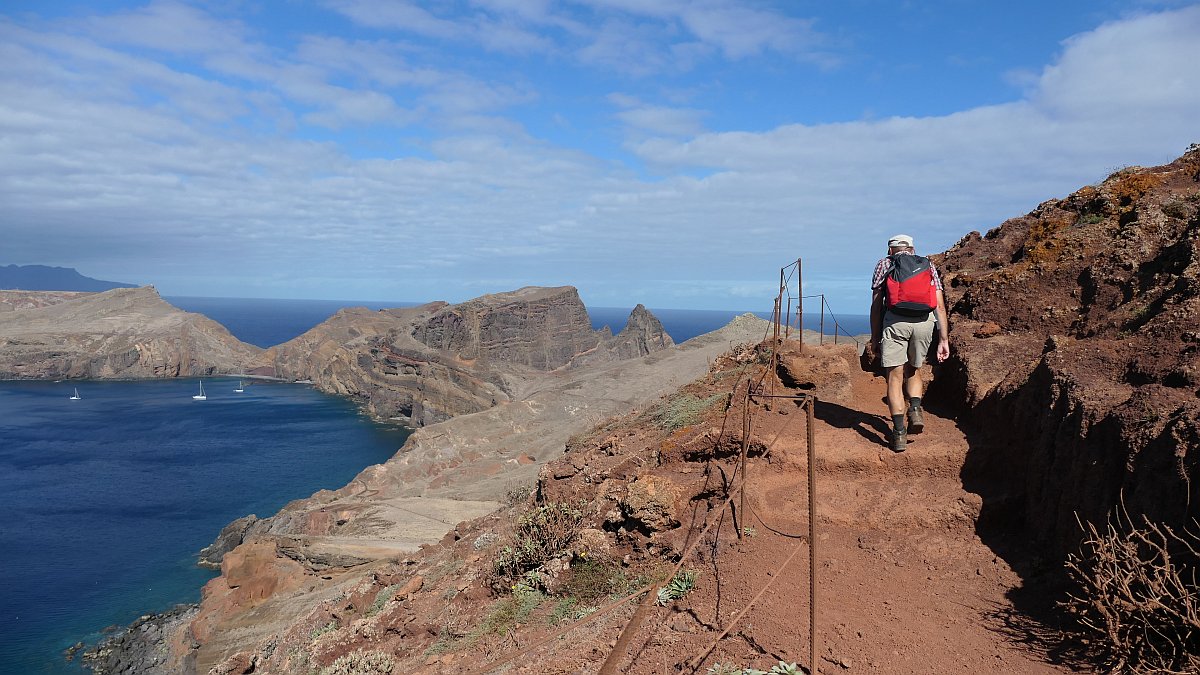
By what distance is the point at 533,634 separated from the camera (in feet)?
19.4

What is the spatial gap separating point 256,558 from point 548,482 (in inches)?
750

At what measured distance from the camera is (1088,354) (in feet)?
18.1

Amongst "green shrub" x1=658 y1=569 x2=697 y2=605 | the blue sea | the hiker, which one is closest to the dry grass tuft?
the hiker

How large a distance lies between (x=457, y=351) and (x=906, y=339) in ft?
268

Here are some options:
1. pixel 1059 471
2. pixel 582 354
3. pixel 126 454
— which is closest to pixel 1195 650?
pixel 1059 471

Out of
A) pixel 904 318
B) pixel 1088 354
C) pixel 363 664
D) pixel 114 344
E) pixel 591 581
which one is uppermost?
pixel 904 318

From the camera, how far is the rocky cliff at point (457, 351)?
75125 mm

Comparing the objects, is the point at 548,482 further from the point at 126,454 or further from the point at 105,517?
the point at 126,454

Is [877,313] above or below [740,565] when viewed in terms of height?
above

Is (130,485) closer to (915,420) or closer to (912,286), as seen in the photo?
(915,420)

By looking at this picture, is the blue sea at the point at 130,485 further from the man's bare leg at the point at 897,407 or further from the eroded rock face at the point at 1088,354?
the man's bare leg at the point at 897,407

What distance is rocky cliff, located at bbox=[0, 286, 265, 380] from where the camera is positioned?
101 meters

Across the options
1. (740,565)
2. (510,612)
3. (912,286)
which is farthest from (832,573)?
(510,612)

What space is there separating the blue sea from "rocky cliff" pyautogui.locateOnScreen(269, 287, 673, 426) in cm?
588
